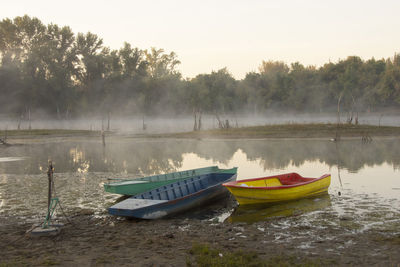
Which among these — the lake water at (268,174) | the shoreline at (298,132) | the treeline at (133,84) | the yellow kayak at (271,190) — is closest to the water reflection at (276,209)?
the lake water at (268,174)

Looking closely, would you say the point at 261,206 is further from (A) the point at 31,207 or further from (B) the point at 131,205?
(A) the point at 31,207

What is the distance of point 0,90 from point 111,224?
69.0 m

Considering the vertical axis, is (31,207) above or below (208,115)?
below

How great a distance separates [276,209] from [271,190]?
2.25 feet

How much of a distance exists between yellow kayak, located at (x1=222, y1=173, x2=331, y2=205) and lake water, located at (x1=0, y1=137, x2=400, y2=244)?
1.10 ft

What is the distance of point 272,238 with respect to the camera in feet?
31.0

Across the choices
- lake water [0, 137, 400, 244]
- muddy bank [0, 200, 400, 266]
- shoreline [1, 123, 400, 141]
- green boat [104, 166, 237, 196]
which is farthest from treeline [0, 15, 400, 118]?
muddy bank [0, 200, 400, 266]

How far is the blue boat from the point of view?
36.4ft

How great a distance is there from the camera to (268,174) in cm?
1928

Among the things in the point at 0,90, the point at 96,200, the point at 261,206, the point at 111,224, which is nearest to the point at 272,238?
the point at 261,206

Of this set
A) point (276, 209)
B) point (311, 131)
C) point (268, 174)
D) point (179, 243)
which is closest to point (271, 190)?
point (276, 209)

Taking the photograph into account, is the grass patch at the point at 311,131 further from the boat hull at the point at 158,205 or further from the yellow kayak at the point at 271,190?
the boat hull at the point at 158,205

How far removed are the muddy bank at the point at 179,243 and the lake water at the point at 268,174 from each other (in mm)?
402

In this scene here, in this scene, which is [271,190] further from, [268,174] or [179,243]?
[268,174]
